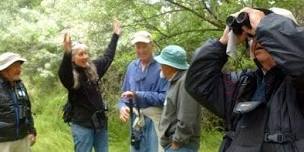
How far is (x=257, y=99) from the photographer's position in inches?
81.7

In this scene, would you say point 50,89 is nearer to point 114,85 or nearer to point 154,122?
point 114,85

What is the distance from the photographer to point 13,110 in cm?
471

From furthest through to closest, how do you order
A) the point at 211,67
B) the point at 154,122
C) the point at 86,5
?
the point at 86,5
the point at 154,122
the point at 211,67

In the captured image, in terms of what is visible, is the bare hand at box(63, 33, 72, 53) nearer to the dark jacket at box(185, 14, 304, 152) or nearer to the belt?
the dark jacket at box(185, 14, 304, 152)

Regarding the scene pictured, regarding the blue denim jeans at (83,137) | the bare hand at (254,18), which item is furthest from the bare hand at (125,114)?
the bare hand at (254,18)

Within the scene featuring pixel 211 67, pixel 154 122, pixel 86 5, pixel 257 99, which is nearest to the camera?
pixel 257 99

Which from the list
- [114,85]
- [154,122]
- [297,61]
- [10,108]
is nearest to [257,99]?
[297,61]

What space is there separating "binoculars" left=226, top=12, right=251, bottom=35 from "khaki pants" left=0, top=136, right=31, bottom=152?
3127 millimetres

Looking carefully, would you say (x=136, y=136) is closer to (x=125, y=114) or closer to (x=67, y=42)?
(x=125, y=114)

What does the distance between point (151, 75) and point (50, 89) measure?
618cm

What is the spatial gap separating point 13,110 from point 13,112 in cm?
2

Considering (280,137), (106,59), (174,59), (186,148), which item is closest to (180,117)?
(186,148)

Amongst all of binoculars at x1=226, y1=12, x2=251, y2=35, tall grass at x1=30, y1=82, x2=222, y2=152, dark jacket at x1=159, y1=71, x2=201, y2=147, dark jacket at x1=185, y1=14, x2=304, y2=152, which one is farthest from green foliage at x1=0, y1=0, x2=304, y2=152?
binoculars at x1=226, y1=12, x2=251, y2=35

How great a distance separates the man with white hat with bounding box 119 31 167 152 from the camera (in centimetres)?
450
